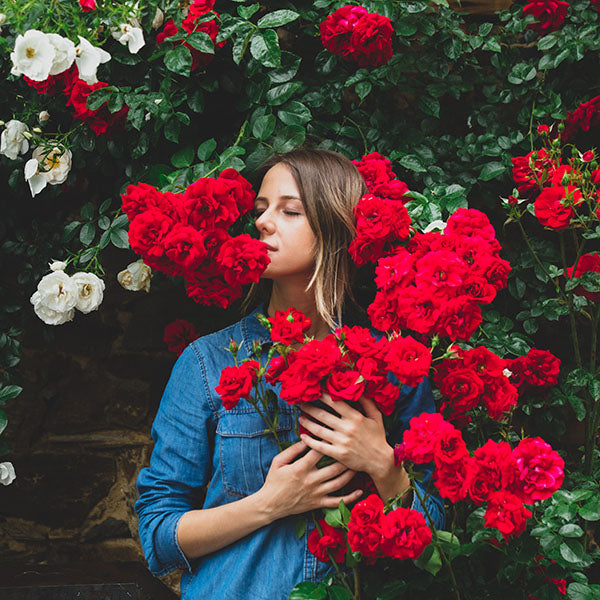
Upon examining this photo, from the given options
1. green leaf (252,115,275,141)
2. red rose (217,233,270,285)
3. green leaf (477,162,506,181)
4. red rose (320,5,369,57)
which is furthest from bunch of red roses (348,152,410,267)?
green leaf (477,162,506,181)

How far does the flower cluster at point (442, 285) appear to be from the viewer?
916 mm

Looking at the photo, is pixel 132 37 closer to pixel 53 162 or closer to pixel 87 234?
pixel 53 162

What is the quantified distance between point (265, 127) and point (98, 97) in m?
0.36

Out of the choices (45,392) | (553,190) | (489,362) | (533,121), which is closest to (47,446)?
(45,392)

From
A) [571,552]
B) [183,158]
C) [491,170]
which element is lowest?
[571,552]

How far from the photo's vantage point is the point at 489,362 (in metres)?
1.10

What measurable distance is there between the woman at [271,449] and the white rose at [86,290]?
28cm

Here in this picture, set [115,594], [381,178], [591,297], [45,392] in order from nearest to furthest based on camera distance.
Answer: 1. [381,178]
2. [591,297]
3. [115,594]
4. [45,392]

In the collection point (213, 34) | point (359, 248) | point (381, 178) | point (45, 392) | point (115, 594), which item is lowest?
point (115, 594)

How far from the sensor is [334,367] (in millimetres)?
928

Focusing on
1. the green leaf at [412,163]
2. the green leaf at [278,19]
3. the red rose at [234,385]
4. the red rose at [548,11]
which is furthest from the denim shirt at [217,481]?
the red rose at [548,11]

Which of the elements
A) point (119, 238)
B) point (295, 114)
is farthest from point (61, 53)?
point (295, 114)

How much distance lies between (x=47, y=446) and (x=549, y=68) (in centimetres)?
176

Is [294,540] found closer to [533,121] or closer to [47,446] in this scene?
[47,446]
